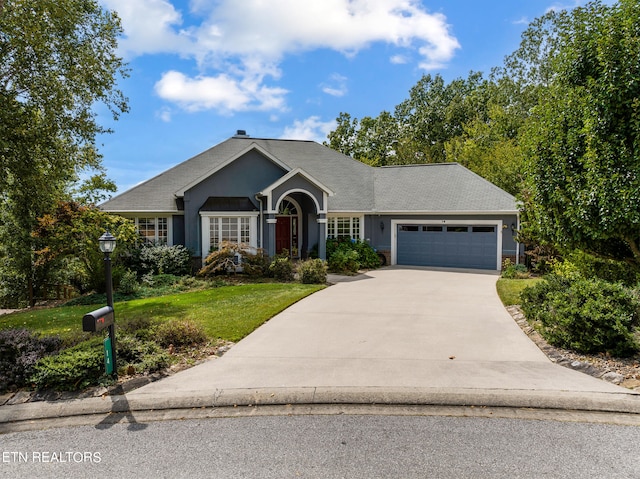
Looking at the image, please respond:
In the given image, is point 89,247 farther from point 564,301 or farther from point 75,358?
point 564,301

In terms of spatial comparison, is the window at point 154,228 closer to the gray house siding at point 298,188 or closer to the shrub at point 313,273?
the gray house siding at point 298,188

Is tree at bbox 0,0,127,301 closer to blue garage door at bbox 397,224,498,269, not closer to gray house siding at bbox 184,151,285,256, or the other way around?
gray house siding at bbox 184,151,285,256

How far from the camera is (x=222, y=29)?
424 inches

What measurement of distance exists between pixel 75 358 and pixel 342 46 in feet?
47.7

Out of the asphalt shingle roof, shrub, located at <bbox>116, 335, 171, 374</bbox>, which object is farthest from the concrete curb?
the asphalt shingle roof

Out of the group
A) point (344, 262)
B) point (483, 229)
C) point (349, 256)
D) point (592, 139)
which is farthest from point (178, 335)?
point (483, 229)

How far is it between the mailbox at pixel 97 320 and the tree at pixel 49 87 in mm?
6538

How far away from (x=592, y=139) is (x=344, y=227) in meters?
14.3

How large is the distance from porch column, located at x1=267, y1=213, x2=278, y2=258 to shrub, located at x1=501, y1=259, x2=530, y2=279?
9.23m

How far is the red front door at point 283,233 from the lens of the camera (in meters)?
19.4

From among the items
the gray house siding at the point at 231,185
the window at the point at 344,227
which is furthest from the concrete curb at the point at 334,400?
the window at the point at 344,227

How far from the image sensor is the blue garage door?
18.5 metres

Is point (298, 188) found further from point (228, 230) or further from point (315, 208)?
point (228, 230)

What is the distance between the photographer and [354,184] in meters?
22.0
